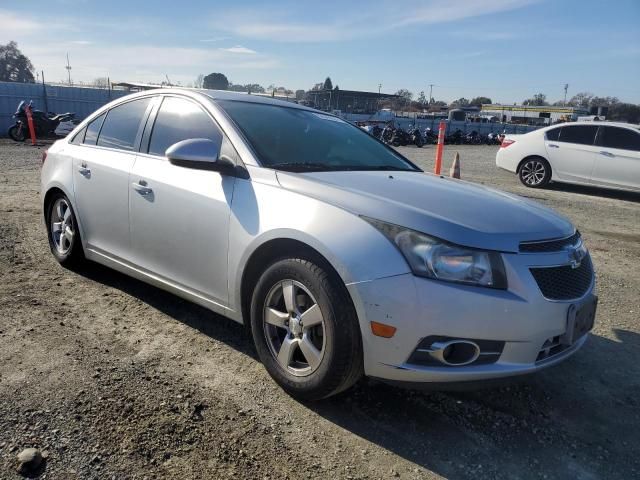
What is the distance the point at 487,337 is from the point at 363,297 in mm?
585

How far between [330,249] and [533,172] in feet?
34.9

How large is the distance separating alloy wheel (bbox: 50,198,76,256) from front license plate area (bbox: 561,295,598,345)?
376 centimetres

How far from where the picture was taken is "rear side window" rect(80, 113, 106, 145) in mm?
4203

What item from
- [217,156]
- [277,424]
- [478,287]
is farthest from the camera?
[217,156]

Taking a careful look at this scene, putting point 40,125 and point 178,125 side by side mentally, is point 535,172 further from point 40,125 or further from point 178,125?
point 40,125

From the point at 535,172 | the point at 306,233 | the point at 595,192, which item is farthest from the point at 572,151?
the point at 306,233

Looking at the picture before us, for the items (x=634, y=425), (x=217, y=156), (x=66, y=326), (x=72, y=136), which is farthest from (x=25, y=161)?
(x=634, y=425)

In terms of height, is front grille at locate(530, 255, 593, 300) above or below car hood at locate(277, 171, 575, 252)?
below

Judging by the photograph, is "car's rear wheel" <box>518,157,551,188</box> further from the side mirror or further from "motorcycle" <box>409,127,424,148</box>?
"motorcycle" <box>409,127,424,148</box>

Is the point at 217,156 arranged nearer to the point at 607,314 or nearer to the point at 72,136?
the point at 72,136

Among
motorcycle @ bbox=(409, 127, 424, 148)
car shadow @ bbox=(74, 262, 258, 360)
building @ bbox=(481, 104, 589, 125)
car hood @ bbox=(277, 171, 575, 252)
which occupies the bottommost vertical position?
car shadow @ bbox=(74, 262, 258, 360)

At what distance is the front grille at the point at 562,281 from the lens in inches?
94.3

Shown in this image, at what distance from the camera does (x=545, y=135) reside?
11578 millimetres

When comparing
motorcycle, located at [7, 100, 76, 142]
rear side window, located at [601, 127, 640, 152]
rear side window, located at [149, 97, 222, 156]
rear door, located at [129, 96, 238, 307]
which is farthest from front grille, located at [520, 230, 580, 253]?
motorcycle, located at [7, 100, 76, 142]
